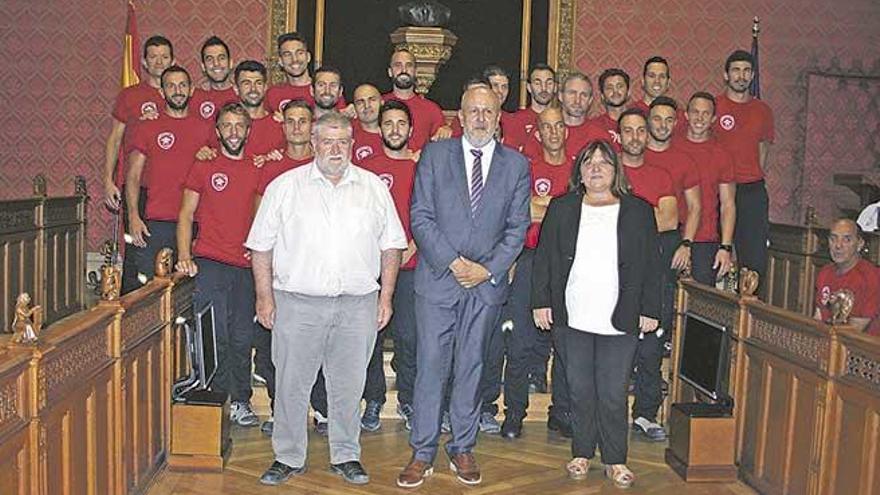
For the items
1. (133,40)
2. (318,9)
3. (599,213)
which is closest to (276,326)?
(599,213)

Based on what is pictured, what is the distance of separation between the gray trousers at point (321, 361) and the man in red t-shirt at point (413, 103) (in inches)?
53.4

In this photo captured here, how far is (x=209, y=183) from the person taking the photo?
4336 mm

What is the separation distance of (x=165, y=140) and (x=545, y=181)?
1.82 m

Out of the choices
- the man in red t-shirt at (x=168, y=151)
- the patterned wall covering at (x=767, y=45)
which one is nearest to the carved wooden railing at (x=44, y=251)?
the man in red t-shirt at (x=168, y=151)

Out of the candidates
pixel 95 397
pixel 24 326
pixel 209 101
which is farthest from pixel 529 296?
pixel 24 326

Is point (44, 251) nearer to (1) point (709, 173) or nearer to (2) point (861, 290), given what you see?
(1) point (709, 173)

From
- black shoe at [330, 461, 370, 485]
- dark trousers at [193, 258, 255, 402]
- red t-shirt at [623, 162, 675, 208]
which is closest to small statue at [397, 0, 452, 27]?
red t-shirt at [623, 162, 675, 208]

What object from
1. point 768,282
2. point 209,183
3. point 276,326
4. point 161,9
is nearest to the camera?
point 276,326

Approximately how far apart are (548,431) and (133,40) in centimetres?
453

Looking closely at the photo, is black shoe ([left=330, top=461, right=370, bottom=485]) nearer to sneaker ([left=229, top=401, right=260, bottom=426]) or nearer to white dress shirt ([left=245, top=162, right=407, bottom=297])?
Result: white dress shirt ([left=245, top=162, right=407, bottom=297])

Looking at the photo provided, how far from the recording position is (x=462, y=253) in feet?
12.5

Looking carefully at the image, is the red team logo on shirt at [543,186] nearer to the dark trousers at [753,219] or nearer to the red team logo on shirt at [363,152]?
the red team logo on shirt at [363,152]

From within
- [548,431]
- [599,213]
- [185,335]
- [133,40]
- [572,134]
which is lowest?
[548,431]

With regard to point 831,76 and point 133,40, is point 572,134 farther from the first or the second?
point 831,76
